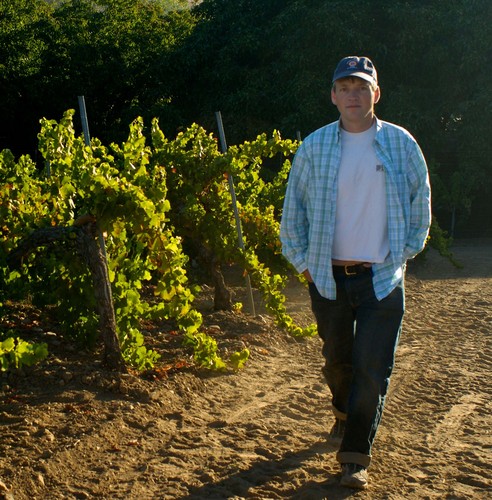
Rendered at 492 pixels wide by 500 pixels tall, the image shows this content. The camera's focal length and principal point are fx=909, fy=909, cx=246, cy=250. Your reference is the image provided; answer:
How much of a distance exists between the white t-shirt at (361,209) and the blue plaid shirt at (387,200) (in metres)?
0.03

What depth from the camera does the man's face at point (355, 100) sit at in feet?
15.0

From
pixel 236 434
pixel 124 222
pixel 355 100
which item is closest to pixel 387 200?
pixel 355 100

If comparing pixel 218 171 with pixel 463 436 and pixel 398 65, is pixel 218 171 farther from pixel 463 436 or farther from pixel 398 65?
pixel 398 65

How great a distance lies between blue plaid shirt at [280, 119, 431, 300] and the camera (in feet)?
14.9

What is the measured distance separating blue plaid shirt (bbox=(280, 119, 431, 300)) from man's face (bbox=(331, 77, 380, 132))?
9cm

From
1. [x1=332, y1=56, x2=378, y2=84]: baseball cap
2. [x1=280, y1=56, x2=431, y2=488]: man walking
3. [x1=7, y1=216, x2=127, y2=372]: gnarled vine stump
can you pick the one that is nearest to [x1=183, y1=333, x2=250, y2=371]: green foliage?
[x1=7, y1=216, x2=127, y2=372]: gnarled vine stump

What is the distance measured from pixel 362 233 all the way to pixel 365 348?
0.57 metres

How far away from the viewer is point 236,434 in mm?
5414

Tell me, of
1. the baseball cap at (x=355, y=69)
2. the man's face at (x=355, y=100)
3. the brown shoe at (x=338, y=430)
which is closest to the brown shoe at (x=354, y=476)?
the brown shoe at (x=338, y=430)

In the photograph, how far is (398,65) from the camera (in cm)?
2000

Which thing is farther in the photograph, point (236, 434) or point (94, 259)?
point (94, 259)

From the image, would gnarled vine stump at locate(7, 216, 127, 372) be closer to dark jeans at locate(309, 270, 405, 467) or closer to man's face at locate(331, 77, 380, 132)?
dark jeans at locate(309, 270, 405, 467)

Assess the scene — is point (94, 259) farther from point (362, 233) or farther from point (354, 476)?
point (354, 476)

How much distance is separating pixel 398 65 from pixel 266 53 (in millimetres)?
2974
